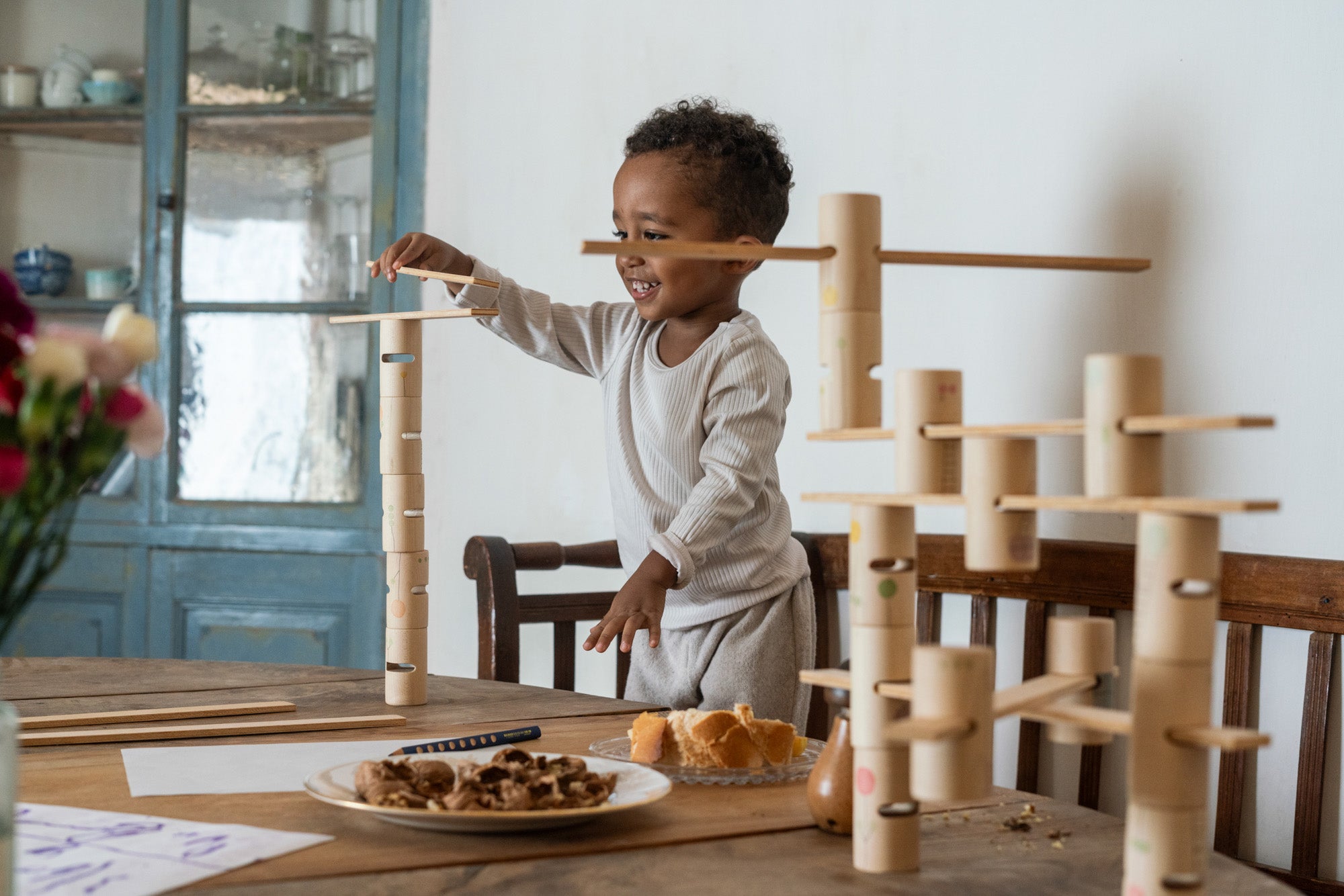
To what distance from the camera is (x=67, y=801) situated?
2.73 feet

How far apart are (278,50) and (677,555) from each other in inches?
70.6

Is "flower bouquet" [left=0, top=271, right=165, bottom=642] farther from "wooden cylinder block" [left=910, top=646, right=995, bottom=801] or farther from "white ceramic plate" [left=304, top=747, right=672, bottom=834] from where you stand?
"wooden cylinder block" [left=910, top=646, right=995, bottom=801]

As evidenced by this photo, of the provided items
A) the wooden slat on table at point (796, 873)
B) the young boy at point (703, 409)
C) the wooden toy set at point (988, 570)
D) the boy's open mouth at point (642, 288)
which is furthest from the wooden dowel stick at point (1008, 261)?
the boy's open mouth at point (642, 288)

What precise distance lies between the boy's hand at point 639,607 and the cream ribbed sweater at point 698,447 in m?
0.06

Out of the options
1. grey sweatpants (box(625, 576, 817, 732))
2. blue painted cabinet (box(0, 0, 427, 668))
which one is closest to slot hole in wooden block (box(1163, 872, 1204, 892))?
grey sweatpants (box(625, 576, 817, 732))

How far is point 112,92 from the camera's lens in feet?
8.73

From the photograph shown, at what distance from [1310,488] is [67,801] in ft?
3.56

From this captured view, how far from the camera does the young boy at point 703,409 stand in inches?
59.4

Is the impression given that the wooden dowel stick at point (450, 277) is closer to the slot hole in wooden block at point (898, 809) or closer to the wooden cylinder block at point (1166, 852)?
the slot hole in wooden block at point (898, 809)

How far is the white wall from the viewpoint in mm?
1234

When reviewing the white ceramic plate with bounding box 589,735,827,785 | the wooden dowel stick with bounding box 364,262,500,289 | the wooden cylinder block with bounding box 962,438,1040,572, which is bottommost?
the white ceramic plate with bounding box 589,735,827,785

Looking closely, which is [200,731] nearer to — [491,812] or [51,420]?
[491,812]

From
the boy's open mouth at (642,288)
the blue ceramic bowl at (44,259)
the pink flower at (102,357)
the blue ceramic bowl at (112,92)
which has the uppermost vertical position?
the blue ceramic bowl at (112,92)

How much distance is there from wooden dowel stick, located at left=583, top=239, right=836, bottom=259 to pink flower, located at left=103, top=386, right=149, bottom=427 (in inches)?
8.8
